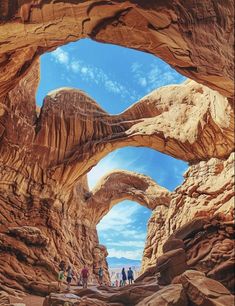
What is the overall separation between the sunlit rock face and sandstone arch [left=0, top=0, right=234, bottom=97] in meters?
0.02

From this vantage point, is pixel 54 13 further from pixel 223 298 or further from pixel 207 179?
pixel 207 179

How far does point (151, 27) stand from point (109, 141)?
1100cm

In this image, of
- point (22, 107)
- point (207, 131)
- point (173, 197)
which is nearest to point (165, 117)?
point (207, 131)

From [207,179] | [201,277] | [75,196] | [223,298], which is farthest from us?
[75,196]

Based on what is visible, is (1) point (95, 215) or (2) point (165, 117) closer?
(2) point (165, 117)

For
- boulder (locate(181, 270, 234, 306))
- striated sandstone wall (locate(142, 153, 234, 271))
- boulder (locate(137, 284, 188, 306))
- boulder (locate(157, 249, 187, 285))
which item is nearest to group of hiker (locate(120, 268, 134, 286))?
striated sandstone wall (locate(142, 153, 234, 271))

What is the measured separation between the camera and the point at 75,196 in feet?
71.5

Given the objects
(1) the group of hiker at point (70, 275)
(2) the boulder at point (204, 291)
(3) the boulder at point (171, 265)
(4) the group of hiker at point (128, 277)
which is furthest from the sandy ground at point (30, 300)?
(4) the group of hiker at point (128, 277)

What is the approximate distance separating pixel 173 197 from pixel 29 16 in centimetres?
1127

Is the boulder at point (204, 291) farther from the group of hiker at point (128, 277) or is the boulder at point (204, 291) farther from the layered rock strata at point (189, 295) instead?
the group of hiker at point (128, 277)

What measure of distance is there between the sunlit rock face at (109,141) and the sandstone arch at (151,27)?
2cm

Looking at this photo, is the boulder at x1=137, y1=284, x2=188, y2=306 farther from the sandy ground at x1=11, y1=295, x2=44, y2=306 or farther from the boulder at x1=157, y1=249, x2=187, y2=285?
the sandy ground at x1=11, y1=295, x2=44, y2=306

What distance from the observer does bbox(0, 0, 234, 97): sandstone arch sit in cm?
641

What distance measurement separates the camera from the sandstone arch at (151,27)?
6410 millimetres
